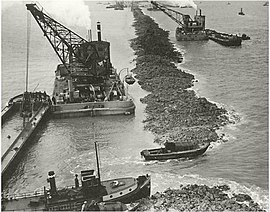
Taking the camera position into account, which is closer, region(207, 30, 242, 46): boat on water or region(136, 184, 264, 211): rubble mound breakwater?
region(136, 184, 264, 211): rubble mound breakwater

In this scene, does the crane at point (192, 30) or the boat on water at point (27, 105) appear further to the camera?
the crane at point (192, 30)

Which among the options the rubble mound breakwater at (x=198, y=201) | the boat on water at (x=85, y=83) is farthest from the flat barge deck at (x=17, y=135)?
the rubble mound breakwater at (x=198, y=201)

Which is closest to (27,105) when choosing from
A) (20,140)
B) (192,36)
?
(20,140)

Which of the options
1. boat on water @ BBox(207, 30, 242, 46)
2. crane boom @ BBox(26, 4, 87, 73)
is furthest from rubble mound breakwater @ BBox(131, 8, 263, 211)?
boat on water @ BBox(207, 30, 242, 46)

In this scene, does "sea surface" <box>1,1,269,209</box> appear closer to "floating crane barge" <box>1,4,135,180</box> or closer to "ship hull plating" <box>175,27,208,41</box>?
"floating crane barge" <box>1,4,135,180</box>

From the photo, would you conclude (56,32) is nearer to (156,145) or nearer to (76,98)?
(76,98)

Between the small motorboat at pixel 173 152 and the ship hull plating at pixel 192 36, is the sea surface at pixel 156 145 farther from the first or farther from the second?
the ship hull plating at pixel 192 36

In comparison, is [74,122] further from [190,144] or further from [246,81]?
[246,81]
